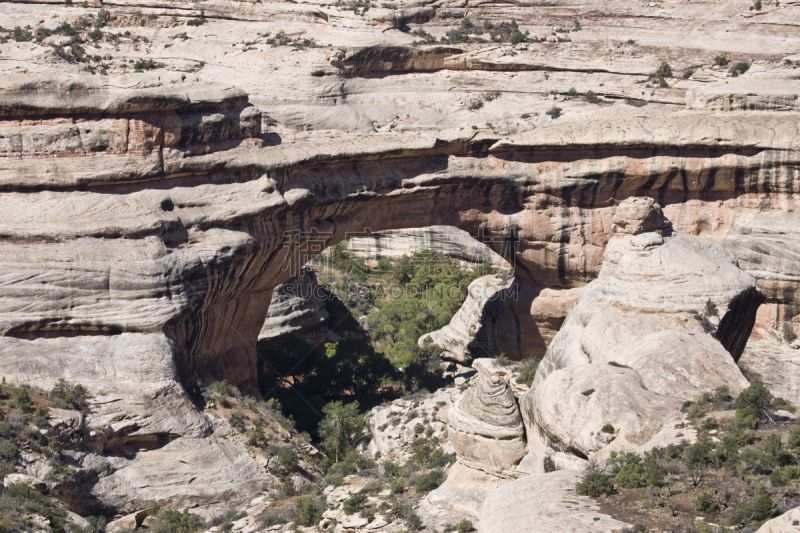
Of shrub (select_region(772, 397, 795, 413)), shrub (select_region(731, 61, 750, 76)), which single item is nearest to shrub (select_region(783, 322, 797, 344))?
shrub (select_region(731, 61, 750, 76))

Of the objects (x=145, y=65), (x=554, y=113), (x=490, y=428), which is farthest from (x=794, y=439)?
(x=145, y=65)

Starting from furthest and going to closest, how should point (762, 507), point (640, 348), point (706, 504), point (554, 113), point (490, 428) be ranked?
point (554, 113)
point (640, 348)
point (490, 428)
point (706, 504)
point (762, 507)

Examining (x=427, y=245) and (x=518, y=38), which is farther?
(x=427, y=245)

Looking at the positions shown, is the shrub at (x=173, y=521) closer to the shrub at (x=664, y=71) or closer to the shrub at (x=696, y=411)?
the shrub at (x=696, y=411)

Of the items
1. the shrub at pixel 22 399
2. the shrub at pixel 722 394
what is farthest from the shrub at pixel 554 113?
the shrub at pixel 22 399

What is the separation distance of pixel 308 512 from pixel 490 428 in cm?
475

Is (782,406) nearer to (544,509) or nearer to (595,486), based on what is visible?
Result: (595,486)

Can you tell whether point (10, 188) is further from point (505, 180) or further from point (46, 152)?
point (505, 180)

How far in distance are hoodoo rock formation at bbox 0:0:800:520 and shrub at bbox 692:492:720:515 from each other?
10.7 feet

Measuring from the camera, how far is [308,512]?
21375mm

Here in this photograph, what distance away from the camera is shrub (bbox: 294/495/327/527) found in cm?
2133

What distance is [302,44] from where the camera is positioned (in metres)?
42.2

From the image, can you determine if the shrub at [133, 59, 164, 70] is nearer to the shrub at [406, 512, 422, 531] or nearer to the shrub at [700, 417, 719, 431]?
the shrub at [406, 512, 422, 531]

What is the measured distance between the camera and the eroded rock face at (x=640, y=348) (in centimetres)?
1911
